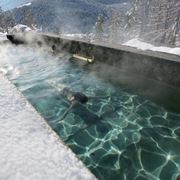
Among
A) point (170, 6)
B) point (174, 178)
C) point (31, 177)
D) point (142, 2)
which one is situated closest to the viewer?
point (31, 177)

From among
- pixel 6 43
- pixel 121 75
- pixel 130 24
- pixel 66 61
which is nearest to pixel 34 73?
pixel 66 61

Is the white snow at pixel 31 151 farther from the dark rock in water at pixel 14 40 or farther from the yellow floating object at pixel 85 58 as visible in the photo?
the dark rock in water at pixel 14 40

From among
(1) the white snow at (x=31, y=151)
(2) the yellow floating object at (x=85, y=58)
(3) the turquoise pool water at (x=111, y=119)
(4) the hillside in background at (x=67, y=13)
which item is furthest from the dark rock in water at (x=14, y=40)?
(4) the hillside in background at (x=67, y=13)

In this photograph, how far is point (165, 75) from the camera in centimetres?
652

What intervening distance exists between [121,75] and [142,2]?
1135 inches

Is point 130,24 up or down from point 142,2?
down

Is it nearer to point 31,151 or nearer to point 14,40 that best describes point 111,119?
point 31,151

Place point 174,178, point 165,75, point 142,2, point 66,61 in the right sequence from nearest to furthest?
point 174,178 → point 165,75 → point 66,61 → point 142,2

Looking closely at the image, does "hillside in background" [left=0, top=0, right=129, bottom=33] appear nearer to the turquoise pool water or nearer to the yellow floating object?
the yellow floating object

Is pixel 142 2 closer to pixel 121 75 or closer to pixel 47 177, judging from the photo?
pixel 121 75

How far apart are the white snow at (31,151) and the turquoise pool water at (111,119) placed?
112 centimetres

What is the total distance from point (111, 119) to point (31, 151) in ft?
9.12

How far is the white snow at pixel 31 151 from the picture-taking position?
303 centimetres

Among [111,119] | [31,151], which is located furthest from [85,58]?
[31,151]
